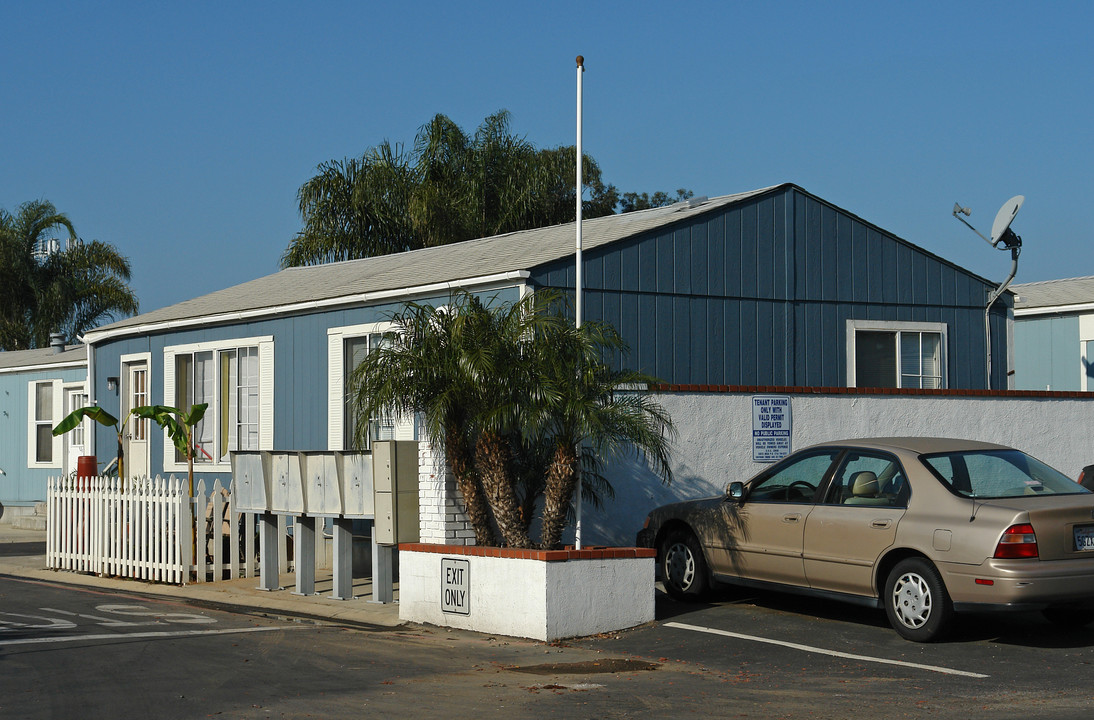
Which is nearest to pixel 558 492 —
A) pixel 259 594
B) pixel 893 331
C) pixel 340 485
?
pixel 340 485

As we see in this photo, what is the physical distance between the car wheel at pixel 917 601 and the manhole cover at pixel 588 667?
198 centimetres

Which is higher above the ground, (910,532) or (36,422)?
(36,422)

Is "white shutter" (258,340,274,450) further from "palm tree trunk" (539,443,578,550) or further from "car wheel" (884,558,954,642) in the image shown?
"car wheel" (884,558,954,642)

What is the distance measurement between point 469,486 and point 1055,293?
645 inches

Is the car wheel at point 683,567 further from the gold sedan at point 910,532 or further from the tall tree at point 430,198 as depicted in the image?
the tall tree at point 430,198

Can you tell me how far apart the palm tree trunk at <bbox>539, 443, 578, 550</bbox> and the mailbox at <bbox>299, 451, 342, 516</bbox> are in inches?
99.4

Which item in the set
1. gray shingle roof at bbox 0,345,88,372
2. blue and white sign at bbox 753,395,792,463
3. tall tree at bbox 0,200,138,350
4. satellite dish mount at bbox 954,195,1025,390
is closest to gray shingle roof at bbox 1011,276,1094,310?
satellite dish mount at bbox 954,195,1025,390

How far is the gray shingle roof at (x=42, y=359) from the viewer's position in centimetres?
2492

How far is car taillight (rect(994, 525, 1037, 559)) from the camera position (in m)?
9.13

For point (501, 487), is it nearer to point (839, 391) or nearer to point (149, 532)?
point (839, 391)

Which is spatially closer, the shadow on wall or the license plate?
the license plate

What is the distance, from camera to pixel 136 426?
2053 cm

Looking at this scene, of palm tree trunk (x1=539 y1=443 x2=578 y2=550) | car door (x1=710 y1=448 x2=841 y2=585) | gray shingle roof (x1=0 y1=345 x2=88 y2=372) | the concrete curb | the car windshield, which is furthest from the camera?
gray shingle roof (x1=0 y1=345 x2=88 y2=372)

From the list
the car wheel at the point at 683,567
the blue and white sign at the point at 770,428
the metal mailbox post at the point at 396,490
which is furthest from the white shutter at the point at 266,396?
the car wheel at the point at 683,567
